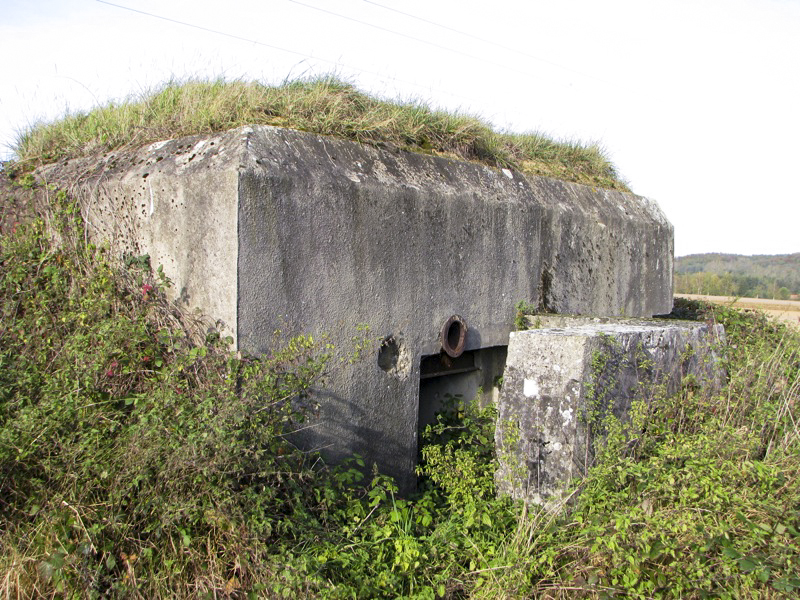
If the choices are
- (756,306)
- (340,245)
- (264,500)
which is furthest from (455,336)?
(756,306)

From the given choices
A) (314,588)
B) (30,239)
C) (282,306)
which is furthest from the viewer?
(30,239)

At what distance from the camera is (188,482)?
2.80 meters

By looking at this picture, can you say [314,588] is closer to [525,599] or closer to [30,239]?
[525,599]

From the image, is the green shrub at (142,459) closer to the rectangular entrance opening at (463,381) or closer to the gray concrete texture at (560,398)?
the gray concrete texture at (560,398)

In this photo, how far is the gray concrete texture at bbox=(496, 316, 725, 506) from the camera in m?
3.51

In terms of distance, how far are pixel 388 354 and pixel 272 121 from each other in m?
1.56

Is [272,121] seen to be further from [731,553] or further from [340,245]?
[731,553]

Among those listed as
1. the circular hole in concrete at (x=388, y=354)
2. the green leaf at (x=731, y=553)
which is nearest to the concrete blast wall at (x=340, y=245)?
the circular hole in concrete at (x=388, y=354)

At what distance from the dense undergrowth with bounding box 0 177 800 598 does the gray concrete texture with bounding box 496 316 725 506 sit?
133 millimetres

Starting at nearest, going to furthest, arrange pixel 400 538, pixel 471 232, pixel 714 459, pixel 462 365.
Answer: pixel 400 538 < pixel 714 459 < pixel 471 232 < pixel 462 365

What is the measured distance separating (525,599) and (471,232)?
2539 millimetres

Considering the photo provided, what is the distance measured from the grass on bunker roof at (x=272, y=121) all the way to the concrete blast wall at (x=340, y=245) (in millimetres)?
157

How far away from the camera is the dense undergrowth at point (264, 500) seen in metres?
2.68

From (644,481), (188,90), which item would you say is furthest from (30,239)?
(644,481)
